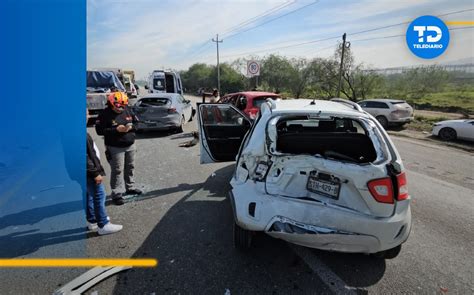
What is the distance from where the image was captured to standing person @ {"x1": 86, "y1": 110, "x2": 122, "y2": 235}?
3.18m

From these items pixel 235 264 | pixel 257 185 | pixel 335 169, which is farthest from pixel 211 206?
pixel 335 169

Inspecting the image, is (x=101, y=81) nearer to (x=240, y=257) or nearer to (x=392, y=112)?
(x=240, y=257)

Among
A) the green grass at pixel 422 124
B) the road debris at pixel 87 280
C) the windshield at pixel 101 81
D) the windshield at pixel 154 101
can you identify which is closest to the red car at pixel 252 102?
the windshield at pixel 154 101

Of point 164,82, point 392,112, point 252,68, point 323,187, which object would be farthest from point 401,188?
point 164,82

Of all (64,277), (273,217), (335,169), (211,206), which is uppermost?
(335,169)

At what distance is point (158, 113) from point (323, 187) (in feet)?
25.9

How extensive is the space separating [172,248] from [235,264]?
0.75 metres

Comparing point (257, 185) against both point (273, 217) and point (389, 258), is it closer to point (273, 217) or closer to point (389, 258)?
Result: point (273, 217)

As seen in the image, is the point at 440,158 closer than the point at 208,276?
No

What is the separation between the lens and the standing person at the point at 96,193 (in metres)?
3.18

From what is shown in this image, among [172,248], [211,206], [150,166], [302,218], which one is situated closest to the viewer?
[302,218]

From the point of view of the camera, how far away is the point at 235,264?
2.66 meters

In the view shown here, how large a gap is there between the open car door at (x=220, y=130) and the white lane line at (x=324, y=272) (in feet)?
6.88

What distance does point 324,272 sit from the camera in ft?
8.42
